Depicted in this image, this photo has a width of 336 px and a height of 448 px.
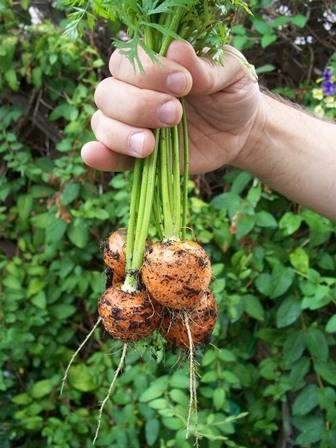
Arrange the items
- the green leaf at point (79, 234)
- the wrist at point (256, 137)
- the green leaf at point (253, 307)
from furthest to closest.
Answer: the green leaf at point (79, 234)
the green leaf at point (253, 307)
the wrist at point (256, 137)

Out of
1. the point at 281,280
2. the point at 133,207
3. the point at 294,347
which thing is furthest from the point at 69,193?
the point at 133,207

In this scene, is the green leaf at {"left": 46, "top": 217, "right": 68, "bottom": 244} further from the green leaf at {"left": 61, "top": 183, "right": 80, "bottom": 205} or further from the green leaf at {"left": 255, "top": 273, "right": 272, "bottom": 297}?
the green leaf at {"left": 255, "top": 273, "right": 272, "bottom": 297}

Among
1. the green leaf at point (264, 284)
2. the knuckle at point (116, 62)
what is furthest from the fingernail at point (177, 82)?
the green leaf at point (264, 284)

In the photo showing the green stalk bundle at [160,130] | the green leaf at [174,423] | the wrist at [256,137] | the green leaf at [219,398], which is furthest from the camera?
the green leaf at [219,398]

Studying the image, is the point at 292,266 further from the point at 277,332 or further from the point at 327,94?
the point at 327,94

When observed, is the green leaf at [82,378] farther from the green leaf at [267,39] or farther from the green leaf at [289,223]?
the green leaf at [267,39]

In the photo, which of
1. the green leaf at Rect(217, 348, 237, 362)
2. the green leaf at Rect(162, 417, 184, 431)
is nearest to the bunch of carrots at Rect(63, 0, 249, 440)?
the green leaf at Rect(162, 417, 184, 431)
